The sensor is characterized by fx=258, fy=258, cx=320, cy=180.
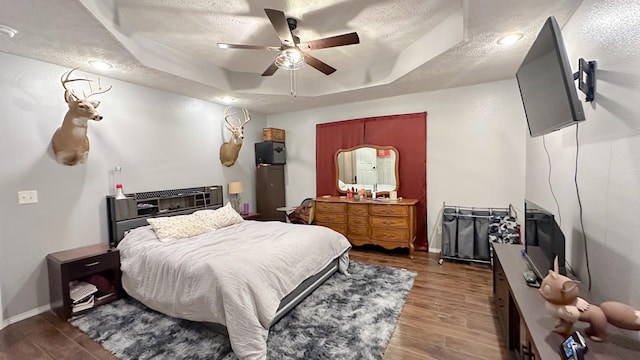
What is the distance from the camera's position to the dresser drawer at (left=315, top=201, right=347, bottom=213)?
14.5 ft

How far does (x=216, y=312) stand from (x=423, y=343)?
1623 millimetres

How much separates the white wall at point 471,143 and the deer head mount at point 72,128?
389 cm

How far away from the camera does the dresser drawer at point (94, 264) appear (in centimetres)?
252

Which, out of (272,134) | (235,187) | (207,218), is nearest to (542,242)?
(207,218)

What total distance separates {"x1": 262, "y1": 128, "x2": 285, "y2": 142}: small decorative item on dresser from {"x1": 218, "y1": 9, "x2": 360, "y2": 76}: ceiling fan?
2.17 metres

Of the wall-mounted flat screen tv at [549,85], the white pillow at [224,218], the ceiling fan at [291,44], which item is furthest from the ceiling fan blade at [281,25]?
the white pillow at [224,218]

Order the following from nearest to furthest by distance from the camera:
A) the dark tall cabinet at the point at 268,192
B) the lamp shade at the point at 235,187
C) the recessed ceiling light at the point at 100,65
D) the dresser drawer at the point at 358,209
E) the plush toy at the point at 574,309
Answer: the plush toy at the point at 574,309, the recessed ceiling light at the point at 100,65, the dresser drawer at the point at 358,209, the lamp shade at the point at 235,187, the dark tall cabinet at the point at 268,192

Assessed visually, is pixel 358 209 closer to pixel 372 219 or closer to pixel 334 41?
pixel 372 219

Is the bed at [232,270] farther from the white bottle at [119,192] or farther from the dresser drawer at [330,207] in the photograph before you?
the dresser drawer at [330,207]

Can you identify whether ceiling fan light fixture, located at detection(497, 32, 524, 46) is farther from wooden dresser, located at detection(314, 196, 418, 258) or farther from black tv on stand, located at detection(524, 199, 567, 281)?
wooden dresser, located at detection(314, 196, 418, 258)

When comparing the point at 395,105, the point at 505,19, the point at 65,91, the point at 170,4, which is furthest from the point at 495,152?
the point at 65,91

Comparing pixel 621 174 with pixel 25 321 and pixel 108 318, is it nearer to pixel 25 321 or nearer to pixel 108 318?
pixel 108 318

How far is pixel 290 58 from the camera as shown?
2.65 m

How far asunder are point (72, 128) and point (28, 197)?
791mm
